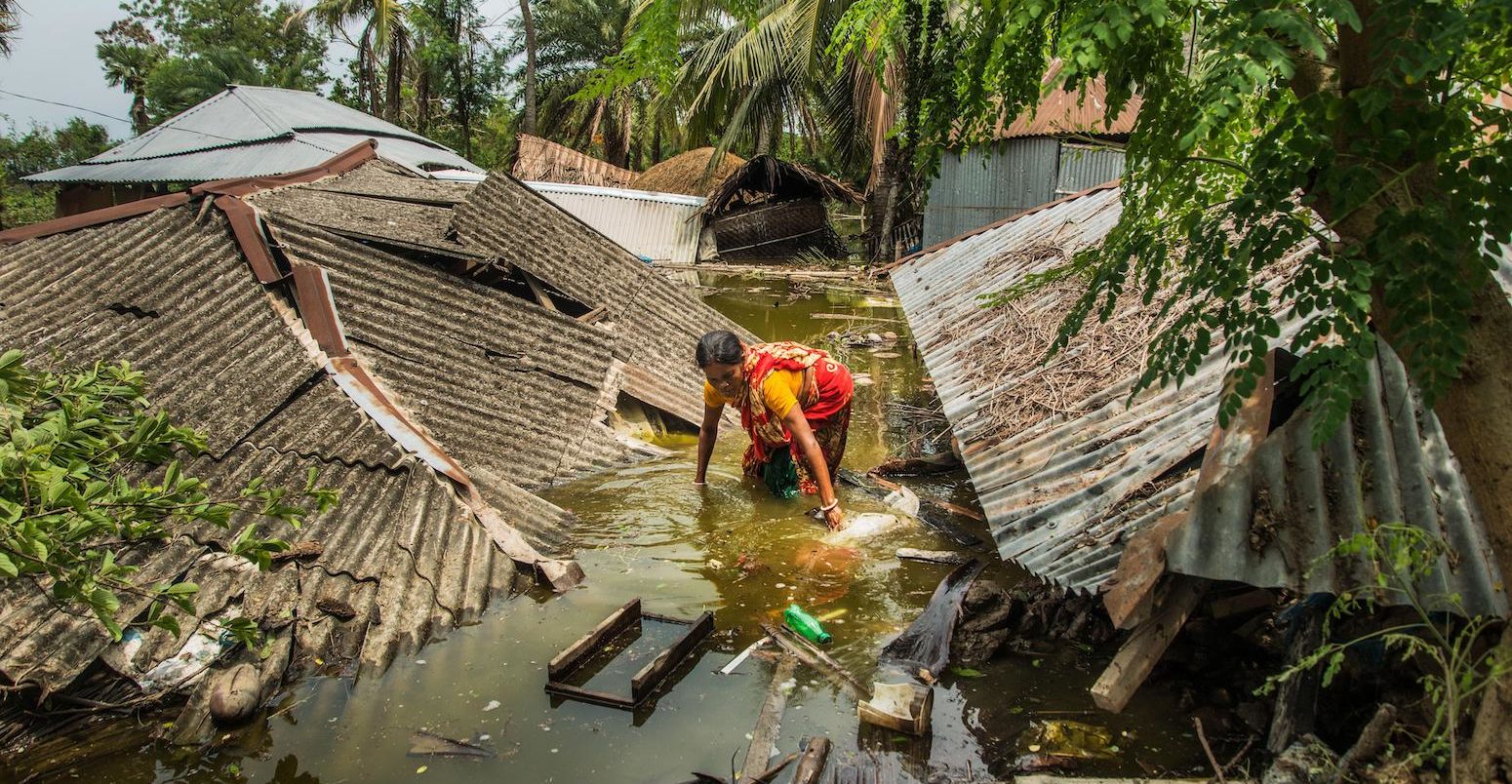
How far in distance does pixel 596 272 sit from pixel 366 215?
7.85 feet

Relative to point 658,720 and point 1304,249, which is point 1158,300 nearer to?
point 1304,249

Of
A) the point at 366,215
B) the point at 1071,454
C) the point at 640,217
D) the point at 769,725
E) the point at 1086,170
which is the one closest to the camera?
the point at 769,725

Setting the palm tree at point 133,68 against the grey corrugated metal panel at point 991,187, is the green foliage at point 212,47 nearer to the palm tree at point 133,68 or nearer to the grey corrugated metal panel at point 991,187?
the palm tree at point 133,68

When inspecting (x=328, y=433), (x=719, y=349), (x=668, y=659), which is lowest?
(x=668, y=659)

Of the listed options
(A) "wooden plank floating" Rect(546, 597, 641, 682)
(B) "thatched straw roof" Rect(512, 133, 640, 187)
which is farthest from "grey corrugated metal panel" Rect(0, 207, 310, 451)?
(B) "thatched straw roof" Rect(512, 133, 640, 187)

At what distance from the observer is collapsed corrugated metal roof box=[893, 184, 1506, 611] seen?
2867 millimetres

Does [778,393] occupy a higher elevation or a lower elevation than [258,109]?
lower

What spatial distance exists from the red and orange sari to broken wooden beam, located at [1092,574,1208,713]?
8.80 feet

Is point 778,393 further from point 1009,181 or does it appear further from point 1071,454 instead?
point 1009,181

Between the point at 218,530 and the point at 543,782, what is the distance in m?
2.18

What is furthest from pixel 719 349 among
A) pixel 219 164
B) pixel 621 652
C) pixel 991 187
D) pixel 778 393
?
pixel 219 164

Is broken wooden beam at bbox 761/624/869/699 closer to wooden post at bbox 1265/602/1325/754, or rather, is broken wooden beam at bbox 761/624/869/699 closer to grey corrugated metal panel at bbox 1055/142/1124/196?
wooden post at bbox 1265/602/1325/754

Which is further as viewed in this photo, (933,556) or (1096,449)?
(933,556)

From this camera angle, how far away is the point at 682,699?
13.1ft
